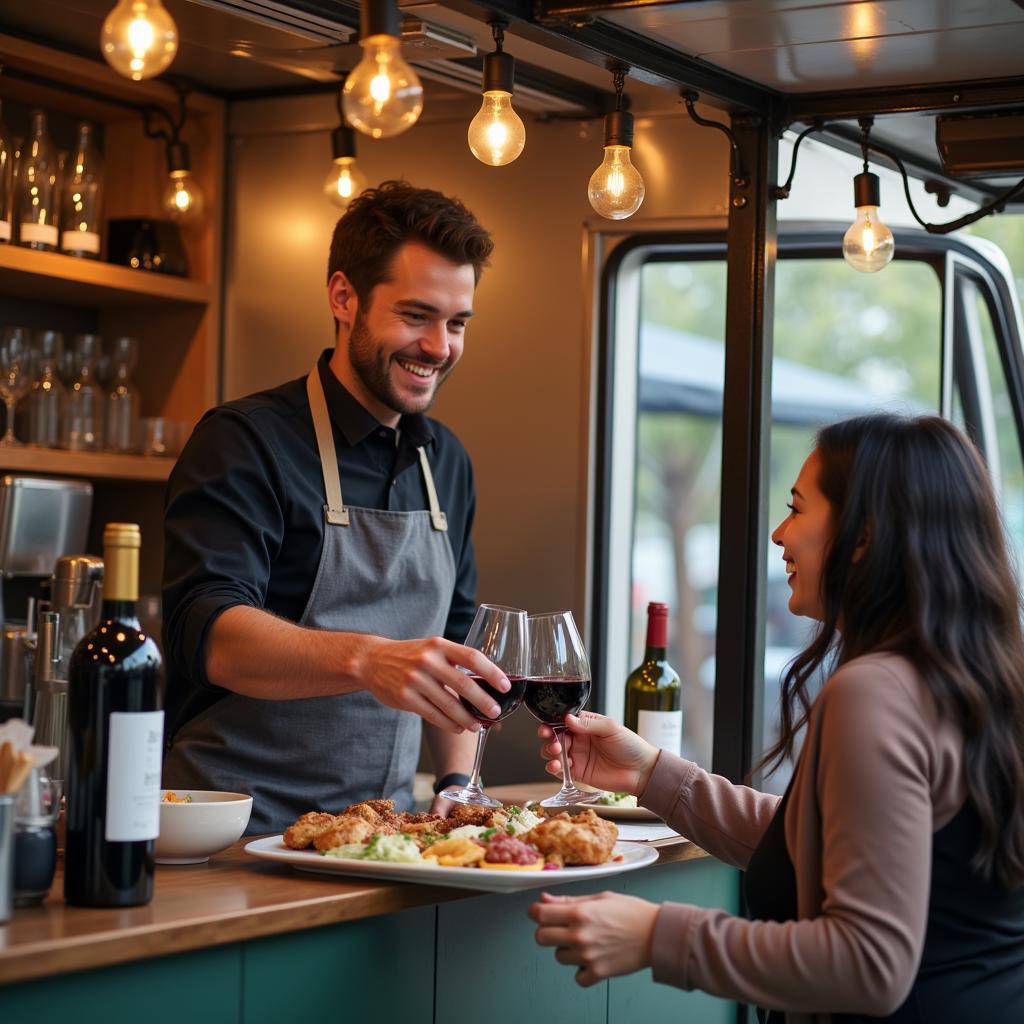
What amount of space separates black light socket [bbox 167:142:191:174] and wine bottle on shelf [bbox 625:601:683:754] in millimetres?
1752

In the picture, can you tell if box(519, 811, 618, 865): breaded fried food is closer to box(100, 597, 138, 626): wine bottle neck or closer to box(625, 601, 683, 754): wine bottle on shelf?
box(100, 597, 138, 626): wine bottle neck

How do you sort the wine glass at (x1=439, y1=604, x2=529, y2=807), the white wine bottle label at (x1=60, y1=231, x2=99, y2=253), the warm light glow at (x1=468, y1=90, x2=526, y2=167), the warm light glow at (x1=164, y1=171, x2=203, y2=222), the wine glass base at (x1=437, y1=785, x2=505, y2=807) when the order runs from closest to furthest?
the wine glass at (x1=439, y1=604, x2=529, y2=807), the wine glass base at (x1=437, y1=785, x2=505, y2=807), the warm light glow at (x1=468, y1=90, x2=526, y2=167), the white wine bottle label at (x1=60, y1=231, x2=99, y2=253), the warm light glow at (x1=164, y1=171, x2=203, y2=222)

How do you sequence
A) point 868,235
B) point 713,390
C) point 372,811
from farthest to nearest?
1. point 713,390
2. point 868,235
3. point 372,811

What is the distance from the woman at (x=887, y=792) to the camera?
1.54 m

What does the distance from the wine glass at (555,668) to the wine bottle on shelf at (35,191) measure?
2015 millimetres

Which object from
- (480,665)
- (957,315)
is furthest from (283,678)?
(957,315)

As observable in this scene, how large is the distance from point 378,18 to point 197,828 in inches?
37.9

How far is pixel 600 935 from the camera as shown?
1.61 meters

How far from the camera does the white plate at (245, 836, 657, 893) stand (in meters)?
1.72

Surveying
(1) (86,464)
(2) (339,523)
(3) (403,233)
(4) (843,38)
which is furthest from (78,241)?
(4) (843,38)

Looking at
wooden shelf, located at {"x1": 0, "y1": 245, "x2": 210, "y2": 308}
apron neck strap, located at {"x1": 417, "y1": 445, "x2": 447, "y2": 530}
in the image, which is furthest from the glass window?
apron neck strap, located at {"x1": 417, "y1": 445, "x2": 447, "y2": 530}

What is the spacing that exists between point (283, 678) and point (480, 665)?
421mm

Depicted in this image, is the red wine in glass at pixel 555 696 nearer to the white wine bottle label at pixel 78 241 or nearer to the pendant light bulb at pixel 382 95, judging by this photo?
the pendant light bulb at pixel 382 95

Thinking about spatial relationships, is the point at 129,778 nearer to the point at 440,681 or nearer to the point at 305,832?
the point at 305,832
